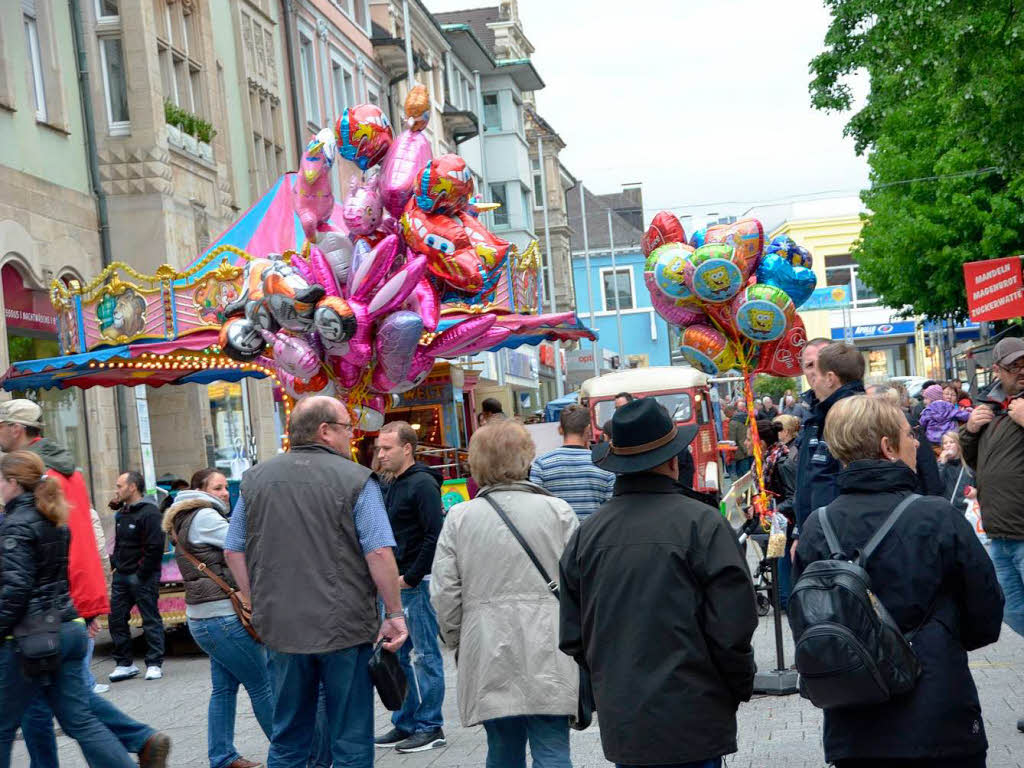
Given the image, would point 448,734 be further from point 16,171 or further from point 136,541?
point 16,171

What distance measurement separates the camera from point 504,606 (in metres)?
5.98

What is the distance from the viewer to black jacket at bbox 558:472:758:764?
451 centimetres

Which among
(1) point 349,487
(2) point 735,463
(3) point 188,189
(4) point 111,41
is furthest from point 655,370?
(1) point 349,487

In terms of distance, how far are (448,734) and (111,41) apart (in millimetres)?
15063

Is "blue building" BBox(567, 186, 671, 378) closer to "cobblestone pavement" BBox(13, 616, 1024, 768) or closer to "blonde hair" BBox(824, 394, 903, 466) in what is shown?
"cobblestone pavement" BBox(13, 616, 1024, 768)

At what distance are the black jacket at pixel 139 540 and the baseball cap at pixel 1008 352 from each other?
828 centimetres

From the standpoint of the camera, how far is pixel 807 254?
675 inches

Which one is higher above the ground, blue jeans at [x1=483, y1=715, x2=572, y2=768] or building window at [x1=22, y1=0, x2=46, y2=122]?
building window at [x1=22, y1=0, x2=46, y2=122]

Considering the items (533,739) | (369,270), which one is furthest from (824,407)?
(369,270)

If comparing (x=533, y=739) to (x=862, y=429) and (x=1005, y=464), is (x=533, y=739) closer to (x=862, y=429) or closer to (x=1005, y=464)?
(x=862, y=429)

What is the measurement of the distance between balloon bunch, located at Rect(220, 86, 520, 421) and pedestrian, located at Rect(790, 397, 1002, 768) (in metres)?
8.18

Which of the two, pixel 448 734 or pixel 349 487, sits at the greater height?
pixel 349 487

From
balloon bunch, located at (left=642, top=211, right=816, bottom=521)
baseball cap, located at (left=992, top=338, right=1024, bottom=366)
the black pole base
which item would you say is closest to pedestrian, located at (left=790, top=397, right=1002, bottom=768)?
baseball cap, located at (left=992, top=338, right=1024, bottom=366)

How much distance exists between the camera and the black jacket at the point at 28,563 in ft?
21.5
